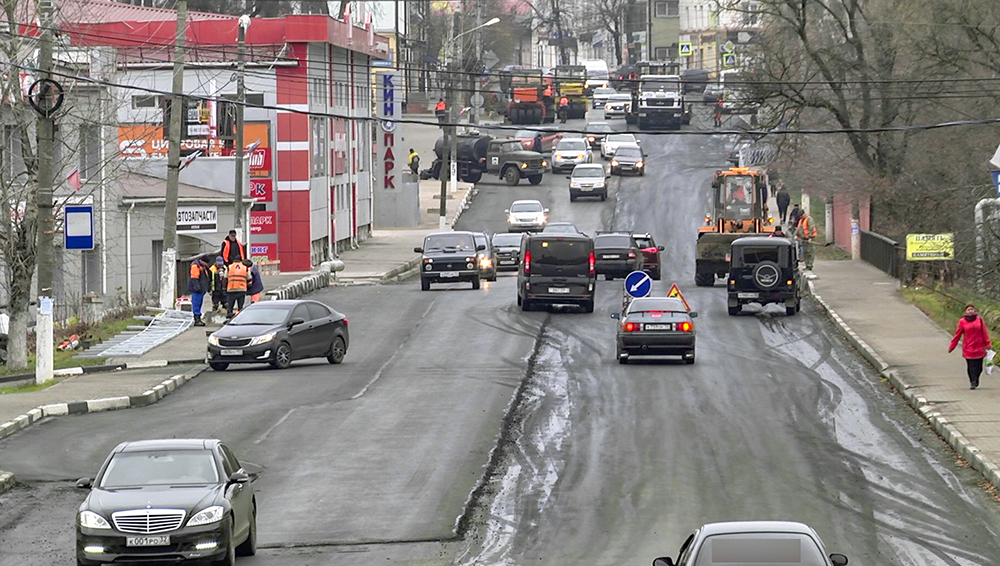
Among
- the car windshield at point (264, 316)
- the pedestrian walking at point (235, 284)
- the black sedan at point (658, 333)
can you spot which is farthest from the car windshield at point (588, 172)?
the car windshield at point (264, 316)

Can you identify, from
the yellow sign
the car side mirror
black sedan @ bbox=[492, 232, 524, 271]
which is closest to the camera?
the car side mirror

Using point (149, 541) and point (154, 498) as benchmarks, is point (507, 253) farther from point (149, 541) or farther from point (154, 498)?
point (149, 541)

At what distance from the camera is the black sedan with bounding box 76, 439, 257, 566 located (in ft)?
43.9

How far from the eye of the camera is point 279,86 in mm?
55500

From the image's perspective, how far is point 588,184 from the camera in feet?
236

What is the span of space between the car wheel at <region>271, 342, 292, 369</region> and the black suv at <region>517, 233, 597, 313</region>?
32.7 feet

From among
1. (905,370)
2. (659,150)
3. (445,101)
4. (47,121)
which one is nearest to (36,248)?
(47,121)

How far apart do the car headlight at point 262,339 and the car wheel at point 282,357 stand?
295mm

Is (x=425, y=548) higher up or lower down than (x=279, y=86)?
lower down

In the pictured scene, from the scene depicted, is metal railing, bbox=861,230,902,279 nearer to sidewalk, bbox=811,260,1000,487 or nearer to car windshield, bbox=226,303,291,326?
sidewalk, bbox=811,260,1000,487

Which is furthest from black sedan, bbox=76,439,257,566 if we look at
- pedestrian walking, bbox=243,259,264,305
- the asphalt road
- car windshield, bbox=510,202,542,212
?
car windshield, bbox=510,202,542,212

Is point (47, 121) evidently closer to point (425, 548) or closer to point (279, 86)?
point (425, 548)

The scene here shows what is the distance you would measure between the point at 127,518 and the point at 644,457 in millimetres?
9346

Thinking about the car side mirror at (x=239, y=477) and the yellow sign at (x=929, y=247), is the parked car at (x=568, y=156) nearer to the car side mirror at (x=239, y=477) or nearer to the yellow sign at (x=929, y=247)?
the yellow sign at (x=929, y=247)
